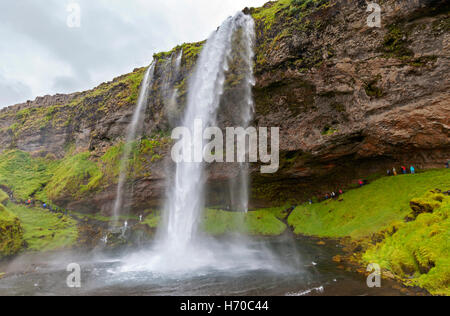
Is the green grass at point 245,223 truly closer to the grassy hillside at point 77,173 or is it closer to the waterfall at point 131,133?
the grassy hillside at point 77,173

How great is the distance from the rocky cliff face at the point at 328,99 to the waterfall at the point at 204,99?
124 cm

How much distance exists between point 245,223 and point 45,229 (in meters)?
22.1

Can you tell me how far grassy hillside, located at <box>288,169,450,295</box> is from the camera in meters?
8.77

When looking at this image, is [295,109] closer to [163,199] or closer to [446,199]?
[446,199]

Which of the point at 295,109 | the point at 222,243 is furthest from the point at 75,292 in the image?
the point at 295,109

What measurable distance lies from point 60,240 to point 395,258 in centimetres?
2788

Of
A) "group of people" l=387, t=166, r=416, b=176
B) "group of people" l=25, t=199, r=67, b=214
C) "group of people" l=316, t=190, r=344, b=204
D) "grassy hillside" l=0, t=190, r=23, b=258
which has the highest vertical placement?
"group of people" l=387, t=166, r=416, b=176

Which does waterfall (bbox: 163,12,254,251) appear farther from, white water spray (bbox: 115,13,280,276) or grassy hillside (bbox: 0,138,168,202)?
grassy hillside (bbox: 0,138,168,202)

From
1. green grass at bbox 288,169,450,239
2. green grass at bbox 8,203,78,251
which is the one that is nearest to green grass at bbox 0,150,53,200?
green grass at bbox 8,203,78,251

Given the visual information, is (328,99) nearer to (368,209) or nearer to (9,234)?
(368,209)

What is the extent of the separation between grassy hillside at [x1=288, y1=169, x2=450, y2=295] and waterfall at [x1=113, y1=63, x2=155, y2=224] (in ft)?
72.0

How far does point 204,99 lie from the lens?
25906 millimetres

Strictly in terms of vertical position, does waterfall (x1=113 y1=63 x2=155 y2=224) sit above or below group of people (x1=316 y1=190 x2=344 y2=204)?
above
